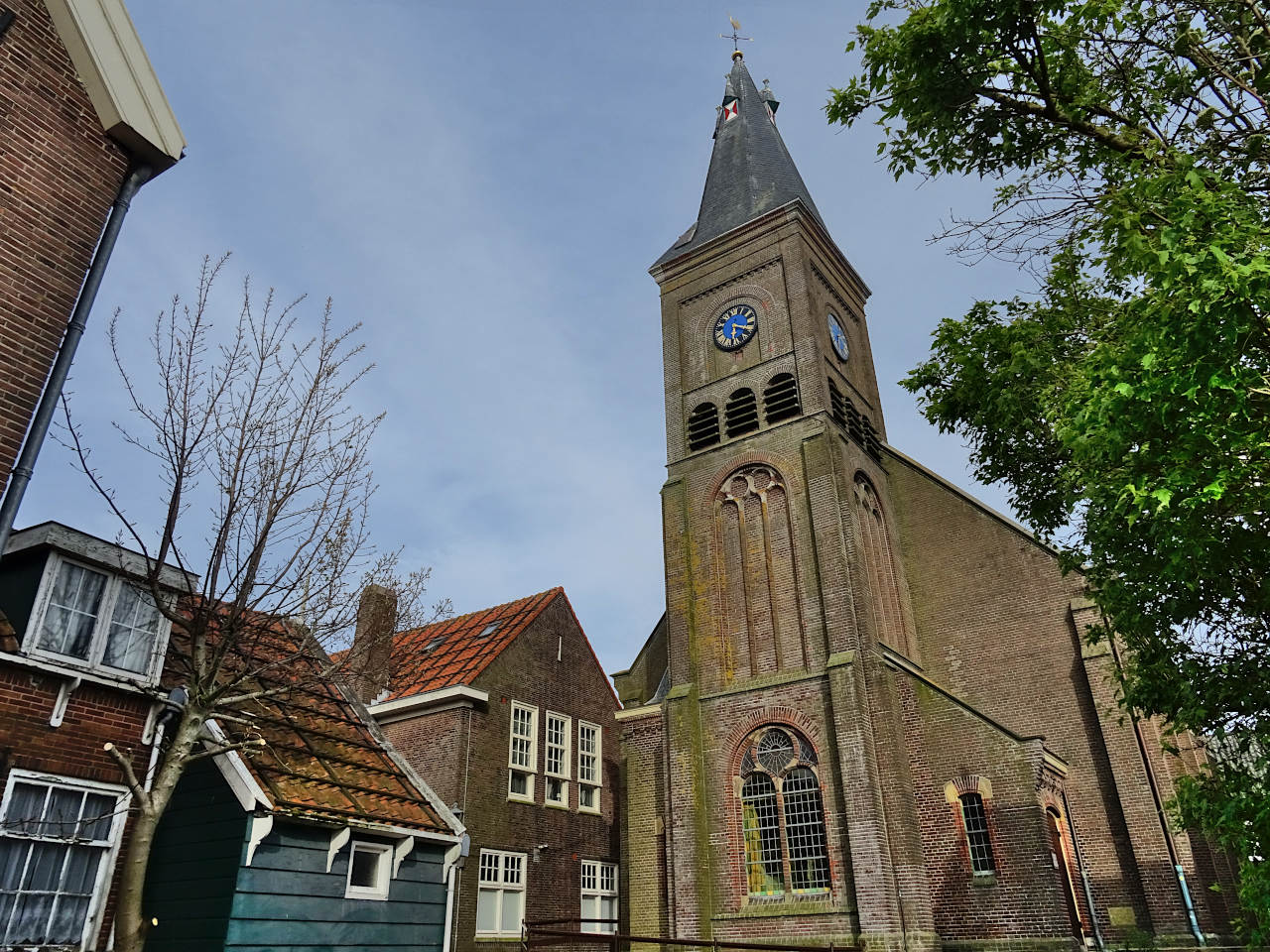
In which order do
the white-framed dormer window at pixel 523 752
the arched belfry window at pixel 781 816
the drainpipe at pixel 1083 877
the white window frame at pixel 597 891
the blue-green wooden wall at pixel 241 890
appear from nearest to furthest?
the blue-green wooden wall at pixel 241 890, the drainpipe at pixel 1083 877, the arched belfry window at pixel 781 816, the white-framed dormer window at pixel 523 752, the white window frame at pixel 597 891

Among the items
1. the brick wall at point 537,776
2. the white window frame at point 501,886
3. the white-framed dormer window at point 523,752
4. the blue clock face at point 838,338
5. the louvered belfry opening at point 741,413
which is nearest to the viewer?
the white window frame at point 501,886

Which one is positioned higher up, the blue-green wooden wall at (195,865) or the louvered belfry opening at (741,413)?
the louvered belfry opening at (741,413)

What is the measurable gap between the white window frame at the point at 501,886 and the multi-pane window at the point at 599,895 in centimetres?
241

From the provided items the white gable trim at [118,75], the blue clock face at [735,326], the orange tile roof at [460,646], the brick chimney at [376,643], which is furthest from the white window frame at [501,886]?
the white gable trim at [118,75]

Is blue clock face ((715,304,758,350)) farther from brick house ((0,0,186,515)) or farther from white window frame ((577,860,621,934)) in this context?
brick house ((0,0,186,515))

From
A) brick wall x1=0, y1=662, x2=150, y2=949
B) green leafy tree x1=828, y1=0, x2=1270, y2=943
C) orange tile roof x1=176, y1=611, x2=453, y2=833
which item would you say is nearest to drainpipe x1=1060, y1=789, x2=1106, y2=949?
green leafy tree x1=828, y1=0, x2=1270, y2=943

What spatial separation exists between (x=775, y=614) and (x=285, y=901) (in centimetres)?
1378

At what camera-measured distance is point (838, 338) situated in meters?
27.1

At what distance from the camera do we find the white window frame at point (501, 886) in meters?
19.8

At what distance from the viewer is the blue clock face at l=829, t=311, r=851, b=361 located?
2666cm

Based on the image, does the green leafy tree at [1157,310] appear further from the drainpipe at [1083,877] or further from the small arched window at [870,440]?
the small arched window at [870,440]

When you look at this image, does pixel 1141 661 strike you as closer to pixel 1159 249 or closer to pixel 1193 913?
pixel 1159 249

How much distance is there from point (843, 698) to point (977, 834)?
146 inches

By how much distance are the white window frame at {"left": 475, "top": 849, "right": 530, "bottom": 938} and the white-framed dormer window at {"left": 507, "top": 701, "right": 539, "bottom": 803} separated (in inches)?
52.8
